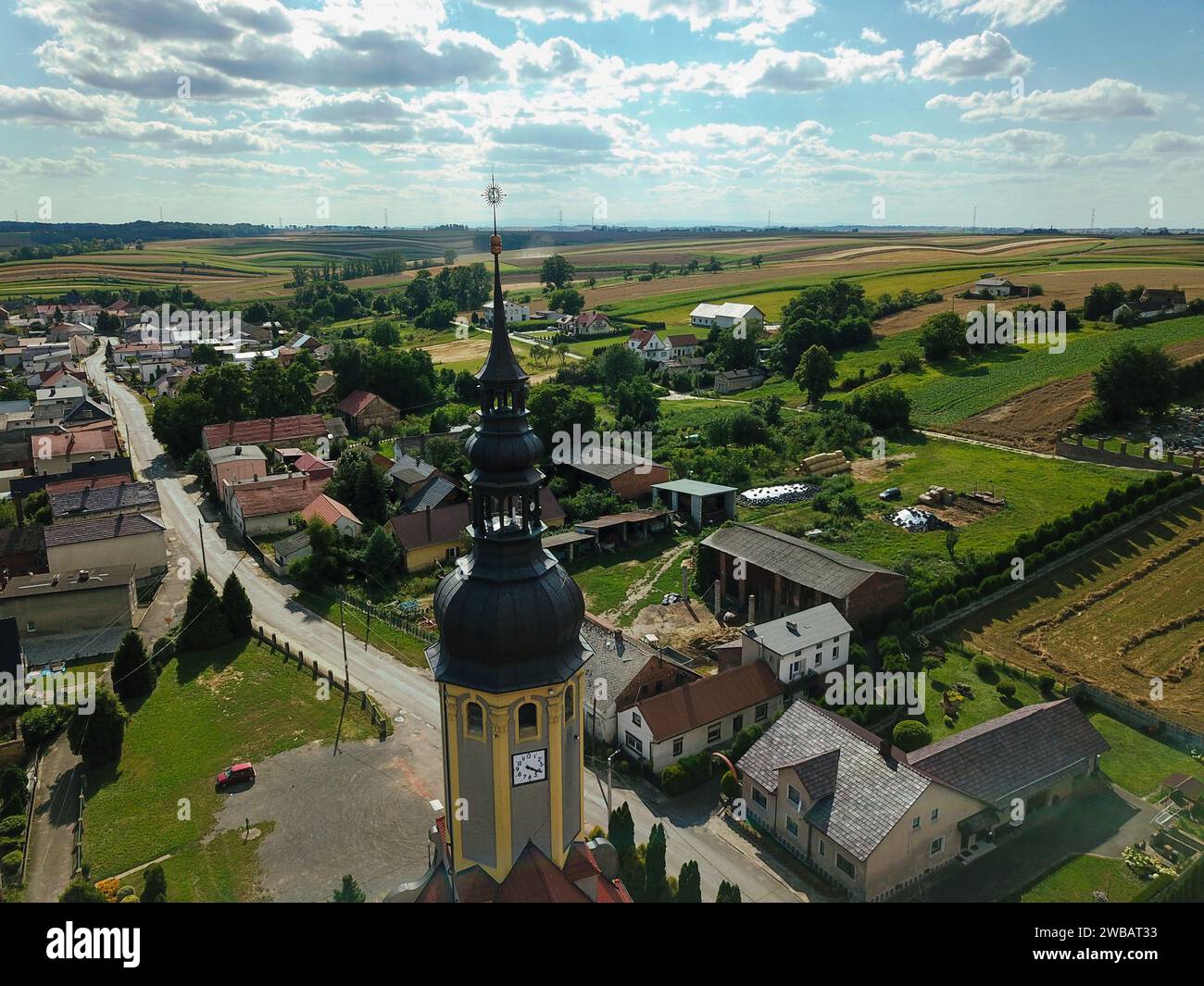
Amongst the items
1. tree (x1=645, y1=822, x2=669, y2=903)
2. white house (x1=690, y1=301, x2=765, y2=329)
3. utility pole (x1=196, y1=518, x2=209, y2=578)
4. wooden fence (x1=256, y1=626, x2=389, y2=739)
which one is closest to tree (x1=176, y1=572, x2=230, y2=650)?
wooden fence (x1=256, y1=626, x2=389, y2=739)

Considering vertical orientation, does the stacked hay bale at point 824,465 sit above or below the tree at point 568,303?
below

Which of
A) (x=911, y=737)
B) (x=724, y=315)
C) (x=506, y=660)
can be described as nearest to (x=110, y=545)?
(x=506, y=660)

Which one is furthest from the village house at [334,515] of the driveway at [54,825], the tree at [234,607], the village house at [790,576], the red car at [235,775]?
the village house at [790,576]

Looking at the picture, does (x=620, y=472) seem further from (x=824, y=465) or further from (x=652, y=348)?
(x=652, y=348)

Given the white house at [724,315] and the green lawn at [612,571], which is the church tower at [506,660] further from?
the white house at [724,315]

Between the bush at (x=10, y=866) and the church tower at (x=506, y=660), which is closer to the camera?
the church tower at (x=506, y=660)
